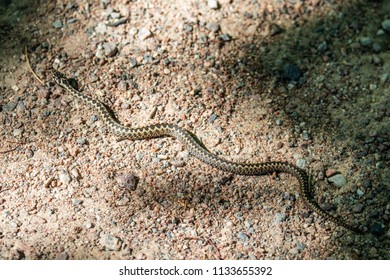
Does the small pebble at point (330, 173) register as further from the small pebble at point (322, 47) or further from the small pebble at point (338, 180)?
the small pebble at point (322, 47)

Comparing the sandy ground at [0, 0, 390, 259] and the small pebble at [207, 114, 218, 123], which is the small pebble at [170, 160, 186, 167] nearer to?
the sandy ground at [0, 0, 390, 259]

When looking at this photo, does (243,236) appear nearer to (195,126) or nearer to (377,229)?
(377,229)

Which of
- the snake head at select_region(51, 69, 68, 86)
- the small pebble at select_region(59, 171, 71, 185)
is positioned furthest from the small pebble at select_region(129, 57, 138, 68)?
the small pebble at select_region(59, 171, 71, 185)

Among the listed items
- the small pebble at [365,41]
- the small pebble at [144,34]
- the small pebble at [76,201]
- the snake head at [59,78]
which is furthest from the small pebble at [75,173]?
the small pebble at [365,41]

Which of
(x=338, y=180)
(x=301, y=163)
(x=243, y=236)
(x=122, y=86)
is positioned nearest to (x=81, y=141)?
(x=122, y=86)

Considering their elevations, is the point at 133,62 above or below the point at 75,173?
above
